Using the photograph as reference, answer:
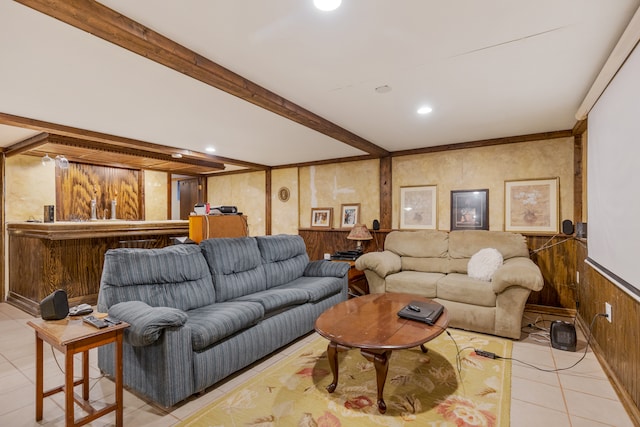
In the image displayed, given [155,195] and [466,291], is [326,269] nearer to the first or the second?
[466,291]

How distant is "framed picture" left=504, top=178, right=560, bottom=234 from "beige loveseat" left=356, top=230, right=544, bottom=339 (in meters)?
0.35

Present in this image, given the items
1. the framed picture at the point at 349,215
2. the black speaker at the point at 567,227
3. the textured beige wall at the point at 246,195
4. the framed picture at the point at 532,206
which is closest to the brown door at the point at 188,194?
the textured beige wall at the point at 246,195

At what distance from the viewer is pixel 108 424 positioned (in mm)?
1926

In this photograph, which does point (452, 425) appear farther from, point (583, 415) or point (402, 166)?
point (402, 166)

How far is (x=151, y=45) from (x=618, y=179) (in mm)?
3101

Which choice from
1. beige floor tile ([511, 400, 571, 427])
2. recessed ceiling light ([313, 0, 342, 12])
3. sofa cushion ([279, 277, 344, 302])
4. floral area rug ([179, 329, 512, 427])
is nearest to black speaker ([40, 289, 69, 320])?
floral area rug ([179, 329, 512, 427])

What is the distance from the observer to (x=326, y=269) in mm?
3955

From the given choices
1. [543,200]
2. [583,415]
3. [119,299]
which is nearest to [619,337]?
[583,415]

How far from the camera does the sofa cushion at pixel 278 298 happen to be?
2818mm

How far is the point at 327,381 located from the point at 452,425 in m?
0.88

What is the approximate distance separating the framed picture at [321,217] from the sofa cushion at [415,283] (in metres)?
2.13

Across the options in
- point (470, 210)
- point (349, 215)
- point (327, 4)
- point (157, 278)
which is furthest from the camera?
point (349, 215)

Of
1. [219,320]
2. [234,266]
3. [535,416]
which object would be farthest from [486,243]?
[219,320]

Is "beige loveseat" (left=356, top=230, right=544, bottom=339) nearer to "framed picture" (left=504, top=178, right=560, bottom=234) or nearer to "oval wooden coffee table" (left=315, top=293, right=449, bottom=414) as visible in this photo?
"framed picture" (left=504, top=178, right=560, bottom=234)
